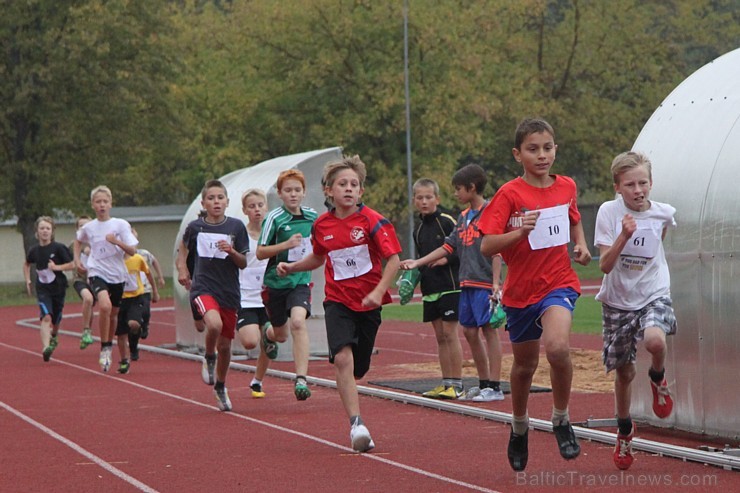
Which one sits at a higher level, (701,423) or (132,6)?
(132,6)

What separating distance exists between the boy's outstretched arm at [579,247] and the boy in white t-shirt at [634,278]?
29 cm

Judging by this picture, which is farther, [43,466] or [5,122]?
[5,122]

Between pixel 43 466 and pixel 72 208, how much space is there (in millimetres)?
39001

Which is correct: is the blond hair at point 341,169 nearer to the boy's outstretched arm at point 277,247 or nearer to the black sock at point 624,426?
the boy's outstretched arm at point 277,247

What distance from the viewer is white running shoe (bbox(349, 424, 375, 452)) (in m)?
8.92

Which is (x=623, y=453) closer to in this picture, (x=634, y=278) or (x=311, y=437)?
(x=634, y=278)

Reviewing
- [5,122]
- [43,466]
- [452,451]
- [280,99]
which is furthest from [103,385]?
[280,99]

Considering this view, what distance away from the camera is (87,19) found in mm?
45375

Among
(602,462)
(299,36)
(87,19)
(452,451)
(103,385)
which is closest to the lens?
(602,462)

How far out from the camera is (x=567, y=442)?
7.73 m

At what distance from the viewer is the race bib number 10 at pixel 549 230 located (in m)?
7.80

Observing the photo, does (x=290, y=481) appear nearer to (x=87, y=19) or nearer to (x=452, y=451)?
(x=452, y=451)

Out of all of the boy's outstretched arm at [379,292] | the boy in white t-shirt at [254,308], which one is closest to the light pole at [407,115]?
the boy in white t-shirt at [254,308]

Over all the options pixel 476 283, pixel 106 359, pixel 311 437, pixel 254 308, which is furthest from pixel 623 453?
pixel 106 359
